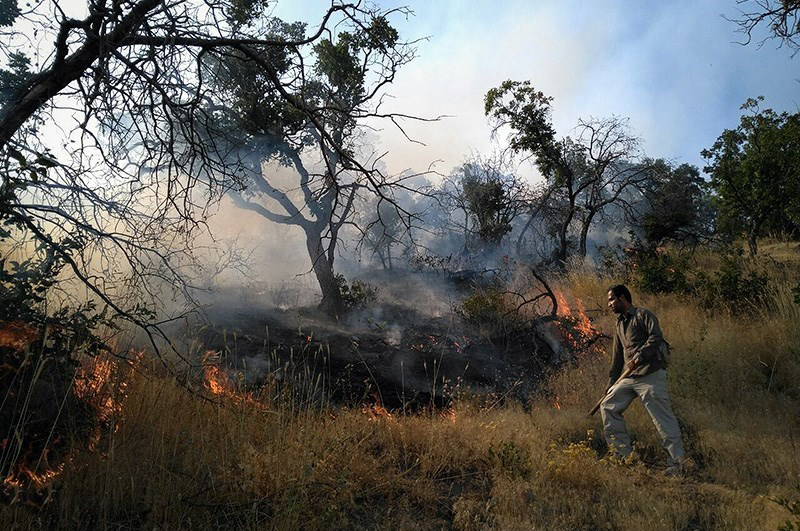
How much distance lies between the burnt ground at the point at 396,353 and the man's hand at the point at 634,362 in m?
2.14

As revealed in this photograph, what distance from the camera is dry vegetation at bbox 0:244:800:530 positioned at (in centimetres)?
310

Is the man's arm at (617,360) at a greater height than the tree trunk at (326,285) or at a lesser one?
lesser

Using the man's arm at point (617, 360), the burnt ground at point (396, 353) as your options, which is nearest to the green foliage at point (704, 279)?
the burnt ground at point (396, 353)

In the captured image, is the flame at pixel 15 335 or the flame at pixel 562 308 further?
the flame at pixel 562 308

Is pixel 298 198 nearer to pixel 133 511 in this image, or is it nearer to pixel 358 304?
pixel 358 304

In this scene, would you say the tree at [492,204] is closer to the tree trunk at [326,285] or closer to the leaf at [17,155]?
the tree trunk at [326,285]

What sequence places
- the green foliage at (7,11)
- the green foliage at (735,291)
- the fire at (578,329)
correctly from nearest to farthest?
the green foliage at (7,11), the green foliage at (735,291), the fire at (578,329)

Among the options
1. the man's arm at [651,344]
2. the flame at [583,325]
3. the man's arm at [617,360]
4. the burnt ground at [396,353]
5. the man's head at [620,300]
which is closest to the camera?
the man's arm at [651,344]

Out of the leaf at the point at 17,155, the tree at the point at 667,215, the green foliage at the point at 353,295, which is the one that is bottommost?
the green foliage at the point at 353,295

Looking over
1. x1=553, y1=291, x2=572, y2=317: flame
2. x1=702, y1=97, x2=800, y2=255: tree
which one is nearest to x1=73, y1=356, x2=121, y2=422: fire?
x1=553, y1=291, x2=572, y2=317: flame

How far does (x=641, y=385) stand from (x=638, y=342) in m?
0.48

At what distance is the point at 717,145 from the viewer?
15.6m

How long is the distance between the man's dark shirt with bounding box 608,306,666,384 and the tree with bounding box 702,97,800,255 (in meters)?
8.31

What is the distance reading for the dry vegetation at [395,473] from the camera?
3096mm
